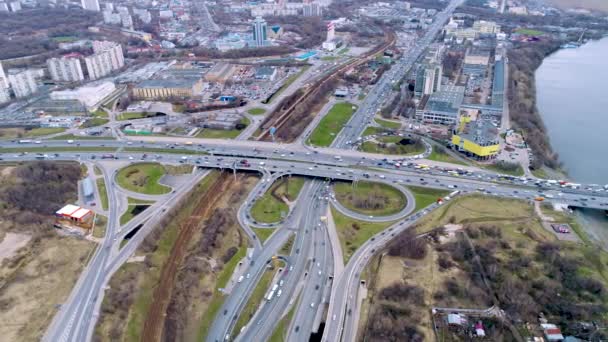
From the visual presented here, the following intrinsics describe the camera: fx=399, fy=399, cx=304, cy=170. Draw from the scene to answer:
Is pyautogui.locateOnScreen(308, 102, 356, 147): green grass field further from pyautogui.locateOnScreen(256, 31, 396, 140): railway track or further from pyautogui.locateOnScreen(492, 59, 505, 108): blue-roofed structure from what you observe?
pyautogui.locateOnScreen(492, 59, 505, 108): blue-roofed structure

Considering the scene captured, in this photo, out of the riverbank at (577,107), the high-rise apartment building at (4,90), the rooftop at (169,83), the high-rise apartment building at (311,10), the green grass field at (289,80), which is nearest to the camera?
the riverbank at (577,107)

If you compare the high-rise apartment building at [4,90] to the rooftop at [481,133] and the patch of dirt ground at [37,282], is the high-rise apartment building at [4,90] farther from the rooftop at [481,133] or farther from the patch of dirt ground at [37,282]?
the rooftop at [481,133]

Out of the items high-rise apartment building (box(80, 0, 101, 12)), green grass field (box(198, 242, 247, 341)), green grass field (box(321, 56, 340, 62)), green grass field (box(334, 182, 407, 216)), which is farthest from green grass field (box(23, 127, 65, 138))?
high-rise apartment building (box(80, 0, 101, 12))

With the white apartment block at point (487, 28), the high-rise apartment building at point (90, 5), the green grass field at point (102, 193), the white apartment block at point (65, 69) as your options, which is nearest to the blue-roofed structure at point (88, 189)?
the green grass field at point (102, 193)

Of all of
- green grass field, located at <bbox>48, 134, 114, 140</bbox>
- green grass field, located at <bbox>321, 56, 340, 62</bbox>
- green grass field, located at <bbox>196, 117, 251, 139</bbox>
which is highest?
green grass field, located at <bbox>321, 56, 340, 62</bbox>

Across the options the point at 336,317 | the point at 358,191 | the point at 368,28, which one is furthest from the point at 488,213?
the point at 368,28

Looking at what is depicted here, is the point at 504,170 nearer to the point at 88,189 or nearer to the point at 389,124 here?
the point at 389,124
